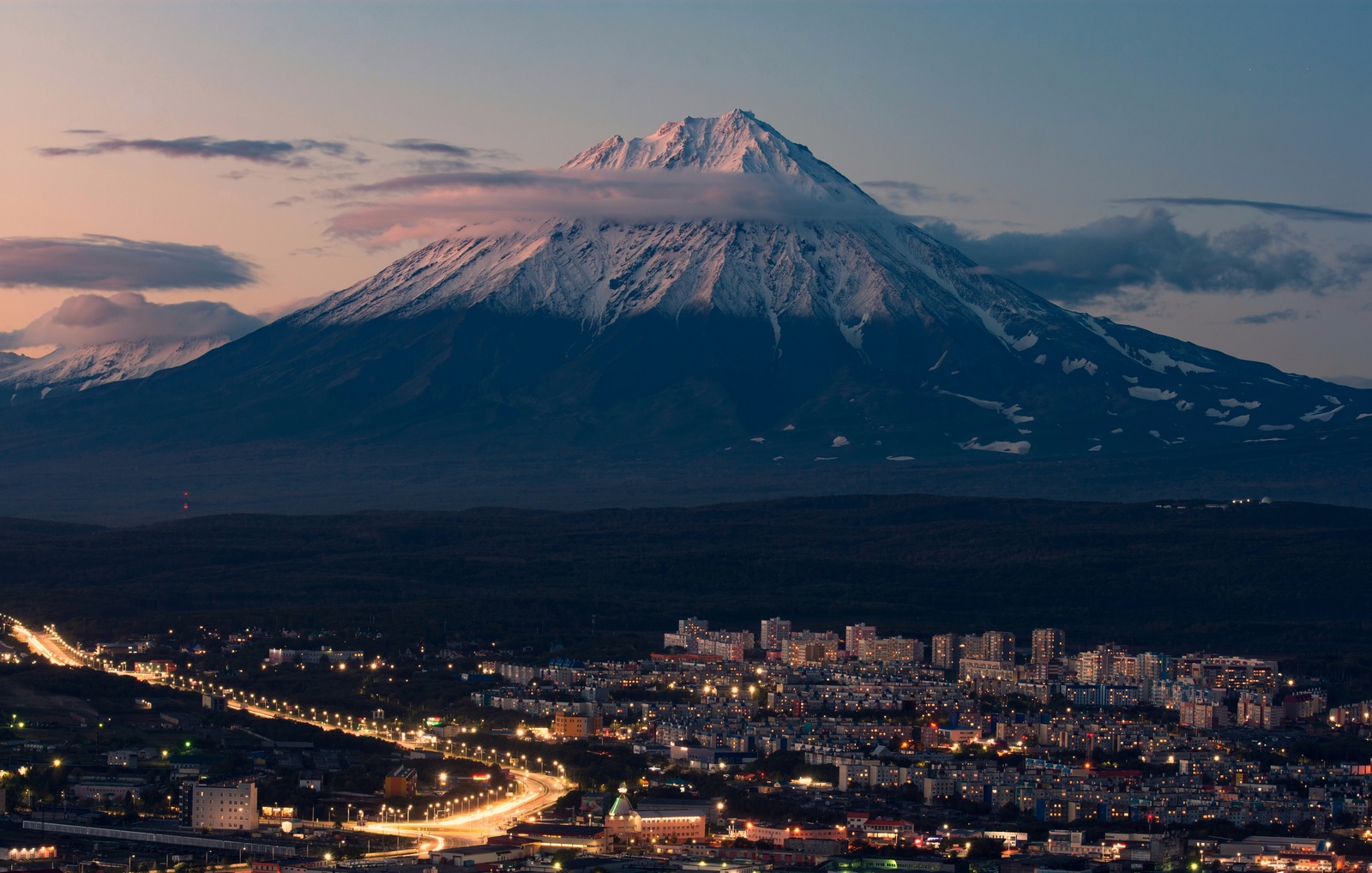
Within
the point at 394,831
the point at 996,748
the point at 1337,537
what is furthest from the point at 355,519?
the point at 394,831

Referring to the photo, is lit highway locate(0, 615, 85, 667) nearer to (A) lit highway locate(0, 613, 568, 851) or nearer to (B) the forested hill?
(A) lit highway locate(0, 613, 568, 851)

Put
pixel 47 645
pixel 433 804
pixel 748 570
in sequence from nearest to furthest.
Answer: pixel 433 804 → pixel 47 645 → pixel 748 570

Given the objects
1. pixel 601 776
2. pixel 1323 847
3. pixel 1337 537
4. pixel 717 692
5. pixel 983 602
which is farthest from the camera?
pixel 1337 537

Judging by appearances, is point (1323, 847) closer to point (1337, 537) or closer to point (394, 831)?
point (394, 831)

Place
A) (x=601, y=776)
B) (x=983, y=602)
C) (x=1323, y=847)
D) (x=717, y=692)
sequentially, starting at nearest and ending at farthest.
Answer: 1. (x=1323, y=847)
2. (x=601, y=776)
3. (x=717, y=692)
4. (x=983, y=602)

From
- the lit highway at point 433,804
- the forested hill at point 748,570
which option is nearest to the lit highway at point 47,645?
the lit highway at point 433,804

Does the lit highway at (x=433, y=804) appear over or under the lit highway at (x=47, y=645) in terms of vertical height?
over

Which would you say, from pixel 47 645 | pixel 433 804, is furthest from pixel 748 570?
pixel 433 804

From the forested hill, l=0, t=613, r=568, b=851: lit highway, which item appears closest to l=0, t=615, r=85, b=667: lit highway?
l=0, t=613, r=568, b=851: lit highway

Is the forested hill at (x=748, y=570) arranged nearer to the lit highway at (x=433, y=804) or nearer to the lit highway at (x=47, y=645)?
the lit highway at (x=47, y=645)

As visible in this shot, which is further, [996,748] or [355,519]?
[355,519]

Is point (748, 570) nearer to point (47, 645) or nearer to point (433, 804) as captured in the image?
point (47, 645)
